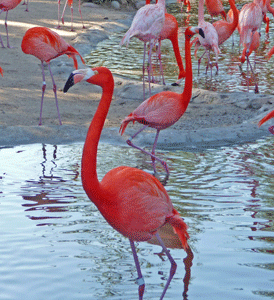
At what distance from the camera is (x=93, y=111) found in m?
6.39

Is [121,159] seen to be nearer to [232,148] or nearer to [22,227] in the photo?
[232,148]

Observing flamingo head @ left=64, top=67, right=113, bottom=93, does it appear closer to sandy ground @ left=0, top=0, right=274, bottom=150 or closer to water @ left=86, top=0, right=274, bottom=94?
sandy ground @ left=0, top=0, right=274, bottom=150

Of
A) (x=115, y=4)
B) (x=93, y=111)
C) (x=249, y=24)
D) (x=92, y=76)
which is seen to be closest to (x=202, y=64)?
(x=249, y=24)

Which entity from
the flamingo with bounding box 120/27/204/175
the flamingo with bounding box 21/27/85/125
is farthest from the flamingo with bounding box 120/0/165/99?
the flamingo with bounding box 120/27/204/175

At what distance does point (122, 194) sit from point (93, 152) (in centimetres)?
32

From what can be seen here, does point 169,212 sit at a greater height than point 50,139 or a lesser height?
greater

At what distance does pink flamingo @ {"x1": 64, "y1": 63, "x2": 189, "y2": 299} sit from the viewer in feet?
7.74

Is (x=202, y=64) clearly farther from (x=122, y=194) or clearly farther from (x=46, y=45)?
(x=122, y=194)

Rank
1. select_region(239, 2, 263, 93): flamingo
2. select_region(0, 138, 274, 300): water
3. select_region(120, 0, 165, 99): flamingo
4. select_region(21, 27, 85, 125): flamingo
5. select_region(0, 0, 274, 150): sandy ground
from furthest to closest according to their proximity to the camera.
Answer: select_region(239, 2, 263, 93): flamingo
select_region(120, 0, 165, 99): flamingo
select_region(21, 27, 85, 125): flamingo
select_region(0, 0, 274, 150): sandy ground
select_region(0, 138, 274, 300): water

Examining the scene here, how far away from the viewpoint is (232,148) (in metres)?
5.16

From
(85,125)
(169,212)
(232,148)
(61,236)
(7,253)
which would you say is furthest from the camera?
(85,125)

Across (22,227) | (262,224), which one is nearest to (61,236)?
(22,227)

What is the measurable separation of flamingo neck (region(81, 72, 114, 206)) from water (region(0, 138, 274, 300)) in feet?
2.21

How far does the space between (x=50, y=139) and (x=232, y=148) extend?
1.81 m
